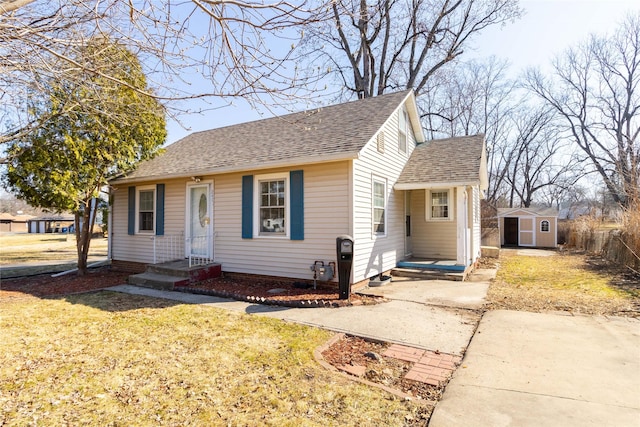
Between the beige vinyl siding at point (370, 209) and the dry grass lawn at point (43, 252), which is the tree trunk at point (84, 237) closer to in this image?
the dry grass lawn at point (43, 252)

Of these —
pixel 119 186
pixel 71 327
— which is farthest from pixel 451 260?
pixel 119 186

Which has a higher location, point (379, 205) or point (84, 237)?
point (379, 205)

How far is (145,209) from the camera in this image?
35.7 feet

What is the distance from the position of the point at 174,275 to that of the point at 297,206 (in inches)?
143

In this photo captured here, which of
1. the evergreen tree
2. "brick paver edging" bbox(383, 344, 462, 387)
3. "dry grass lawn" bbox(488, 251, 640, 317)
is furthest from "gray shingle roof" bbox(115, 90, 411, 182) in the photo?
"dry grass lawn" bbox(488, 251, 640, 317)

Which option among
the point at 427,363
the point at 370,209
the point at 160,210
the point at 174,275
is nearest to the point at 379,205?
the point at 370,209

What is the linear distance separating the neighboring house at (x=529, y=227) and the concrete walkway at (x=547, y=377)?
1975 centimetres

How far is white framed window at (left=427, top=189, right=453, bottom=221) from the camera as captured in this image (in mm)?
11078

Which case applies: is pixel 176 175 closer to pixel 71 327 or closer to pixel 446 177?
pixel 71 327

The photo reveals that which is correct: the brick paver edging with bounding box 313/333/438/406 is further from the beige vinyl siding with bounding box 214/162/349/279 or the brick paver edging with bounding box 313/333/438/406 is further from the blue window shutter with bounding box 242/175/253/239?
the blue window shutter with bounding box 242/175/253/239

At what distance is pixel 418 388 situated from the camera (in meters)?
3.43

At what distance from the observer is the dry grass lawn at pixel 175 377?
9.52 ft

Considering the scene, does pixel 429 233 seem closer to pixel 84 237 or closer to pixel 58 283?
pixel 84 237

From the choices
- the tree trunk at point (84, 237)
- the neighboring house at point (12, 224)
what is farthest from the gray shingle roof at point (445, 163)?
the neighboring house at point (12, 224)
